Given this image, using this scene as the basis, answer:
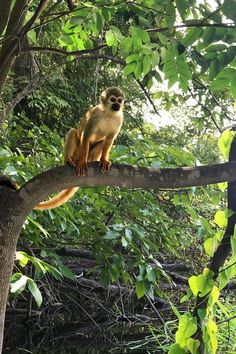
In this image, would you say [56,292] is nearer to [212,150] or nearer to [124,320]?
[124,320]

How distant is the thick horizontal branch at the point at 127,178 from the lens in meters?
1.66

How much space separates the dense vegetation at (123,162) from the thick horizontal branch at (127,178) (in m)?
0.17

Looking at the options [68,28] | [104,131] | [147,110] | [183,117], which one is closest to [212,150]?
[147,110]

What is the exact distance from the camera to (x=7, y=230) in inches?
76.0

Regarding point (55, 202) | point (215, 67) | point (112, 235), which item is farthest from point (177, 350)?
point (55, 202)

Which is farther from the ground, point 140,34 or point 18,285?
point 140,34

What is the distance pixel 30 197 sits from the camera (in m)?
1.91

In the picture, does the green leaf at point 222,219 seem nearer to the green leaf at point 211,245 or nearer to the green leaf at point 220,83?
the green leaf at point 211,245

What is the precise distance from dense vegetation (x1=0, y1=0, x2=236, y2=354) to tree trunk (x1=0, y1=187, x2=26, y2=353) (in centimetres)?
7

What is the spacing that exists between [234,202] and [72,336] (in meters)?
5.56

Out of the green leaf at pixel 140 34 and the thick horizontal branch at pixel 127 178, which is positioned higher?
the green leaf at pixel 140 34

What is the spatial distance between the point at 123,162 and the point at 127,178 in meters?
1.31

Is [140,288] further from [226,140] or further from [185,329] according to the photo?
[185,329]

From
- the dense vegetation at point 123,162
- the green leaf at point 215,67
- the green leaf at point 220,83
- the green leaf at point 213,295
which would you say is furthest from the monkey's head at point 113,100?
the green leaf at point 213,295
